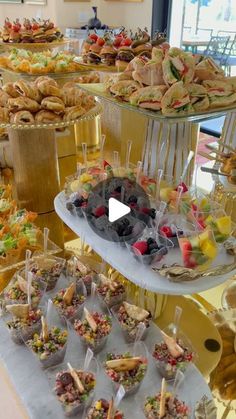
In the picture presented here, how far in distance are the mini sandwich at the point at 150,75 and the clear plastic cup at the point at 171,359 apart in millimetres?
732

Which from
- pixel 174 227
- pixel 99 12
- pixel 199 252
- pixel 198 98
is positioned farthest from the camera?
pixel 99 12

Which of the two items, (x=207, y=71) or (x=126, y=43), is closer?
(x=207, y=71)

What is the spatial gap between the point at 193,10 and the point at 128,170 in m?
3.81

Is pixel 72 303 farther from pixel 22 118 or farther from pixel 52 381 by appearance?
pixel 22 118

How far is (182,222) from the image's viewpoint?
43.6 inches

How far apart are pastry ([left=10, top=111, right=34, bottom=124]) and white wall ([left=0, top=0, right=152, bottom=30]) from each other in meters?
3.64

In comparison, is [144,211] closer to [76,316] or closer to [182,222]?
[182,222]

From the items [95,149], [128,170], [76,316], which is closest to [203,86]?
[128,170]

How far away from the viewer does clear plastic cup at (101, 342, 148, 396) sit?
2.97 feet

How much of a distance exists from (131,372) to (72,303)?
26cm

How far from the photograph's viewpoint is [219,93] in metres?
1.21

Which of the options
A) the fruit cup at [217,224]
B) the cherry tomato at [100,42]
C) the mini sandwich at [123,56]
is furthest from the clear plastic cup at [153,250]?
the cherry tomato at [100,42]

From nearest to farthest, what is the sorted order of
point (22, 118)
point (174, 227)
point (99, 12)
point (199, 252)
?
point (199, 252) < point (174, 227) < point (22, 118) < point (99, 12)

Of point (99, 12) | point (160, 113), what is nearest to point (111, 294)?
point (160, 113)
